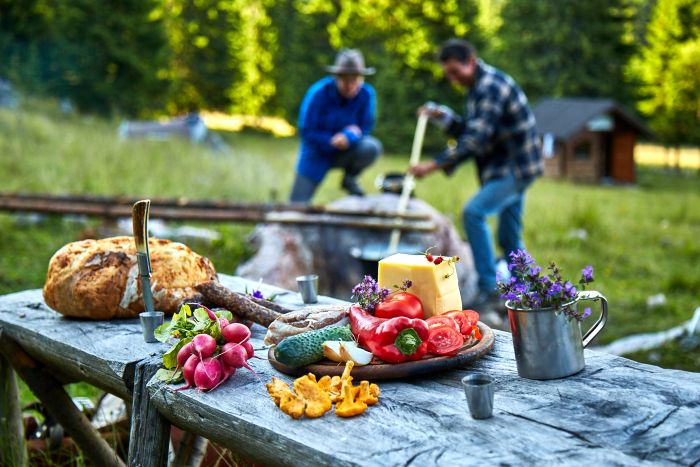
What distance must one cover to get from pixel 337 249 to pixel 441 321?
5560 mm

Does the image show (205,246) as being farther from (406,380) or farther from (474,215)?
(406,380)

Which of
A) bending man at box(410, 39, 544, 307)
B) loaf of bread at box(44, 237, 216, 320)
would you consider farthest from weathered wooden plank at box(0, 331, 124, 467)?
bending man at box(410, 39, 544, 307)

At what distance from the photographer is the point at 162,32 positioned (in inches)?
1065

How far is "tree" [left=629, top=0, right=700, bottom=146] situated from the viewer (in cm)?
2656

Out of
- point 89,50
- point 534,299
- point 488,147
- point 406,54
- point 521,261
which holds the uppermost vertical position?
point 406,54

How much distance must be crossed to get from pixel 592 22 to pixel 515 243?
27.3 m

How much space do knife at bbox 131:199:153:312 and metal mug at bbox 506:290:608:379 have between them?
4.16 ft

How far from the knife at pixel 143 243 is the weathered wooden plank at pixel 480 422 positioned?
1.64 feet

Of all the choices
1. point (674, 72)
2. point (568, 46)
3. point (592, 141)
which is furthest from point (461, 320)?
point (568, 46)

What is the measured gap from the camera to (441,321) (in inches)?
101

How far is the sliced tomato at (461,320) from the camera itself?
8.68 feet

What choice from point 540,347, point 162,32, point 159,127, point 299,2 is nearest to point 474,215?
point 540,347

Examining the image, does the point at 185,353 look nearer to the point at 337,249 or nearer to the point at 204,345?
the point at 204,345

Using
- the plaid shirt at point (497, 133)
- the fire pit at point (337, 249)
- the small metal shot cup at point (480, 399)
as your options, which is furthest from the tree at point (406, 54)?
the small metal shot cup at point (480, 399)
